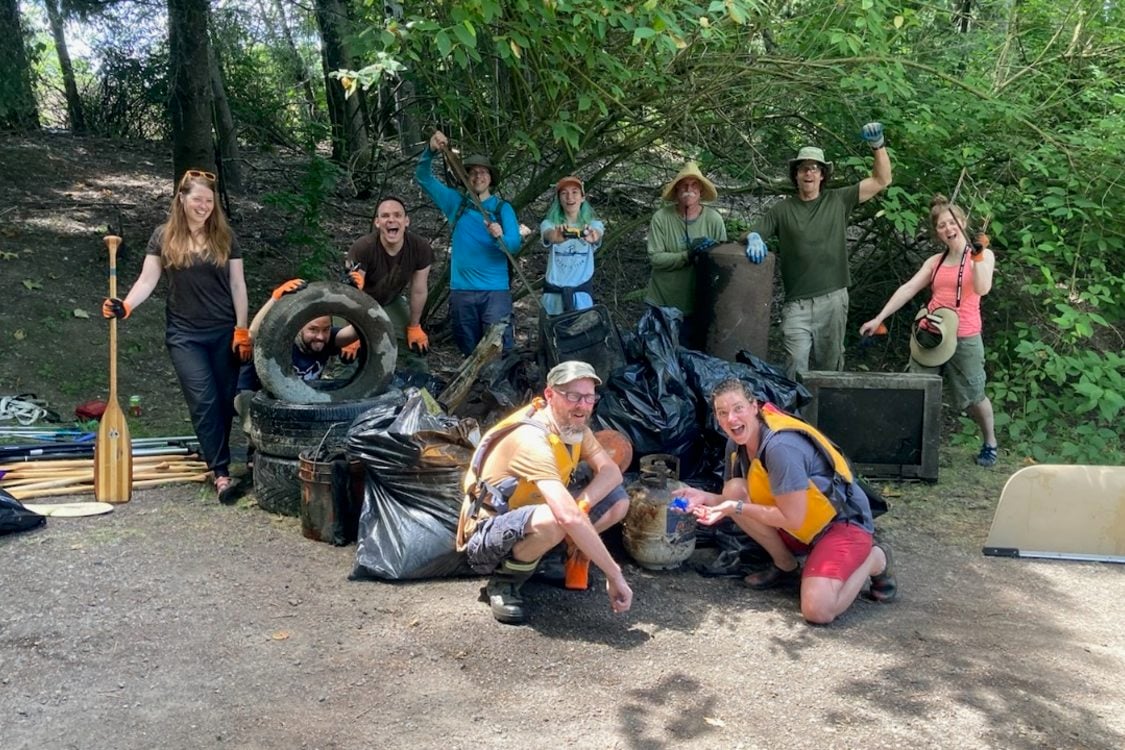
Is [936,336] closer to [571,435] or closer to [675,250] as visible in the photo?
[675,250]

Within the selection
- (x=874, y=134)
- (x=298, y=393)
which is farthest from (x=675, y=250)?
Answer: (x=298, y=393)

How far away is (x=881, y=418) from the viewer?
19.7 feet

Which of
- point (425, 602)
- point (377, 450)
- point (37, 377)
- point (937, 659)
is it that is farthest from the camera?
point (37, 377)

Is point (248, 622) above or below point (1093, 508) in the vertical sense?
below

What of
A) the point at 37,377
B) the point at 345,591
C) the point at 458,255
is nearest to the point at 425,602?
the point at 345,591

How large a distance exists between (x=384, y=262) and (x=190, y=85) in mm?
3884

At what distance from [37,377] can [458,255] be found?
3300mm

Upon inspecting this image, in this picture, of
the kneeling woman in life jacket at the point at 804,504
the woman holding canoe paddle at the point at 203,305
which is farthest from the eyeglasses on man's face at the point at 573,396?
the woman holding canoe paddle at the point at 203,305

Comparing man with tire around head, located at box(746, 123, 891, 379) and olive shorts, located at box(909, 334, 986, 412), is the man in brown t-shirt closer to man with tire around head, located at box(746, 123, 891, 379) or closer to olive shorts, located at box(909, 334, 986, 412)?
man with tire around head, located at box(746, 123, 891, 379)

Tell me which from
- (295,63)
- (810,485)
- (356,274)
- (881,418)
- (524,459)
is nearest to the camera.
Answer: (524,459)

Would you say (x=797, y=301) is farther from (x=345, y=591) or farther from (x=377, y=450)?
(x=345, y=591)

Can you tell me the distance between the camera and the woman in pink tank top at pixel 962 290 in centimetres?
608

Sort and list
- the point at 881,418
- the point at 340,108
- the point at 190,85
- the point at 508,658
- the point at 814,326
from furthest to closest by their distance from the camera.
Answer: the point at 340,108, the point at 190,85, the point at 814,326, the point at 881,418, the point at 508,658

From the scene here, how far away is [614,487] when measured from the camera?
4293mm
